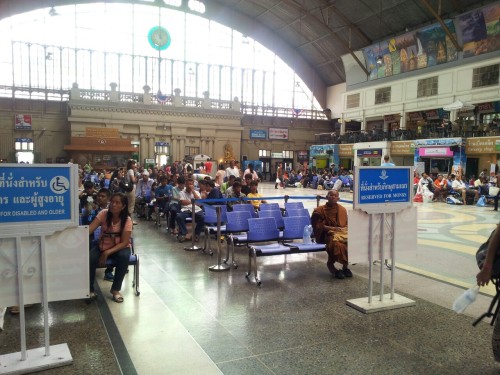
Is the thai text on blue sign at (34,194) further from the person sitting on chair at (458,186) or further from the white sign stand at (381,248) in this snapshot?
the person sitting on chair at (458,186)

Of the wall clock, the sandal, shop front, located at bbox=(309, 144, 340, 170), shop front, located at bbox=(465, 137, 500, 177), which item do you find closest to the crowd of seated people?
shop front, located at bbox=(465, 137, 500, 177)

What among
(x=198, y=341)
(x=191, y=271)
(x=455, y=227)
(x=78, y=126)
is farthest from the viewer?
(x=78, y=126)

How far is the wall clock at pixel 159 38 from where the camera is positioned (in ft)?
121

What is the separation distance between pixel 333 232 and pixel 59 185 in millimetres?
4127

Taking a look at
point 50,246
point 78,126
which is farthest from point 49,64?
point 50,246

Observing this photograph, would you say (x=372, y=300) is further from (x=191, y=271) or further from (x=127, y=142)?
(x=127, y=142)

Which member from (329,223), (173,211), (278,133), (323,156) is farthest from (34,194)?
(278,133)

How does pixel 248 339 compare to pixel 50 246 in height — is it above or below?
below

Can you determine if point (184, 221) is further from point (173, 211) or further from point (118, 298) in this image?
point (118, 298)

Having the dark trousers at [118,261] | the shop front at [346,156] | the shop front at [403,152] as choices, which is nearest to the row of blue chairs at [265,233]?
the dark trousers at [118,261]

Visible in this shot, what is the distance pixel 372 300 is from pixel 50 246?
12.1 feet

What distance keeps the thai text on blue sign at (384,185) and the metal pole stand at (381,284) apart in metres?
0.21

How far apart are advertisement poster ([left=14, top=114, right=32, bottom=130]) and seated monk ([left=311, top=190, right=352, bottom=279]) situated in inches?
1235

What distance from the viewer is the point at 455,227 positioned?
36.8 ft
